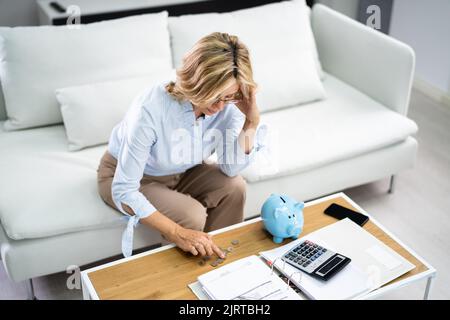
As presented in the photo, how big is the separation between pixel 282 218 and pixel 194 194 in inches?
17.3

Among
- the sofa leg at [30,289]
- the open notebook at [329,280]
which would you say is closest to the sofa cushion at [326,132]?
the open notebook at [329,280]

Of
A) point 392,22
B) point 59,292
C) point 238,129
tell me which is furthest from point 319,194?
point 392,22

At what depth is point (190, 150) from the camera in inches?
76.0

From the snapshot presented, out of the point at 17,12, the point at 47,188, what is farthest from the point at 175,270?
the point at 17,12

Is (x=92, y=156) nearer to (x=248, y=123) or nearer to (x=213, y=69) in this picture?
(x=248, y=123)

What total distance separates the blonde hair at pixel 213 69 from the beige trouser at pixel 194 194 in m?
0.40

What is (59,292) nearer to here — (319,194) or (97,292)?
(97,292)

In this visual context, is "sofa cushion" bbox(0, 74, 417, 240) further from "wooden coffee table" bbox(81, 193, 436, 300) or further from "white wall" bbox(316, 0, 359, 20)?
"white wall" bbox(316, 0, 359, 20)

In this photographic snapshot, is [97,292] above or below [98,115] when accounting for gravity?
below

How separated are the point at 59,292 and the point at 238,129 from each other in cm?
86

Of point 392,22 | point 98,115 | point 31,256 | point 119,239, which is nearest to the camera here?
point 31,256

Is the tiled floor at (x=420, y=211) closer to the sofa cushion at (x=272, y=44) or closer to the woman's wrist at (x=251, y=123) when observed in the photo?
the sofa cushion at (x=272, y=44)
